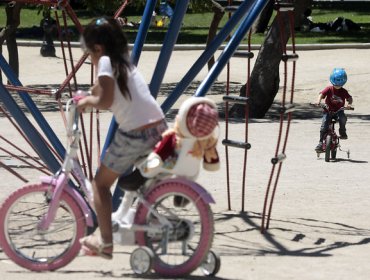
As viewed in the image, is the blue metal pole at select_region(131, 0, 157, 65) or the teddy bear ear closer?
the teddy bear ear

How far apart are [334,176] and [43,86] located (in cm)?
1385

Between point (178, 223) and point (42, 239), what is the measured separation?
96cm

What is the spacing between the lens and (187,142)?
6.68 m

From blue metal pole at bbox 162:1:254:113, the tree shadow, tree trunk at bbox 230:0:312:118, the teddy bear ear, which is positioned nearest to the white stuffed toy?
the teddy bear ear

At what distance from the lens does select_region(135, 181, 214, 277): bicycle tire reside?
21.7 ft

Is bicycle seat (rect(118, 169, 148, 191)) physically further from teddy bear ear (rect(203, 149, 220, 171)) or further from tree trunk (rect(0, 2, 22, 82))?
tree trunk (rect(0, 2, 22, 82))

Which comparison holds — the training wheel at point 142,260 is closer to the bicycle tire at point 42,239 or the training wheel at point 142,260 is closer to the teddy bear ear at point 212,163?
the bicycle tire at point 42,239

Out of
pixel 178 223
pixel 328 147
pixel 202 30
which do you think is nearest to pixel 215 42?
pixel 178 223

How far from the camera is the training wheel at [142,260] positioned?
6.80m

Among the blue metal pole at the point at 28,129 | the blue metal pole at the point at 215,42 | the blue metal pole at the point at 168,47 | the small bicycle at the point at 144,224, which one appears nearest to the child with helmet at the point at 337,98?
the blue metal pole at the point at 215,42

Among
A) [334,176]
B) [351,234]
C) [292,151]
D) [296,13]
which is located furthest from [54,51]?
[351,234]

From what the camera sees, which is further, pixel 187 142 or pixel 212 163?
pixel 212 163

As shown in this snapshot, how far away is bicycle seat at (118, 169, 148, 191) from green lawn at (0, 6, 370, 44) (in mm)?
26619

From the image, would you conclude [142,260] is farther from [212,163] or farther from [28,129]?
[28,129]
